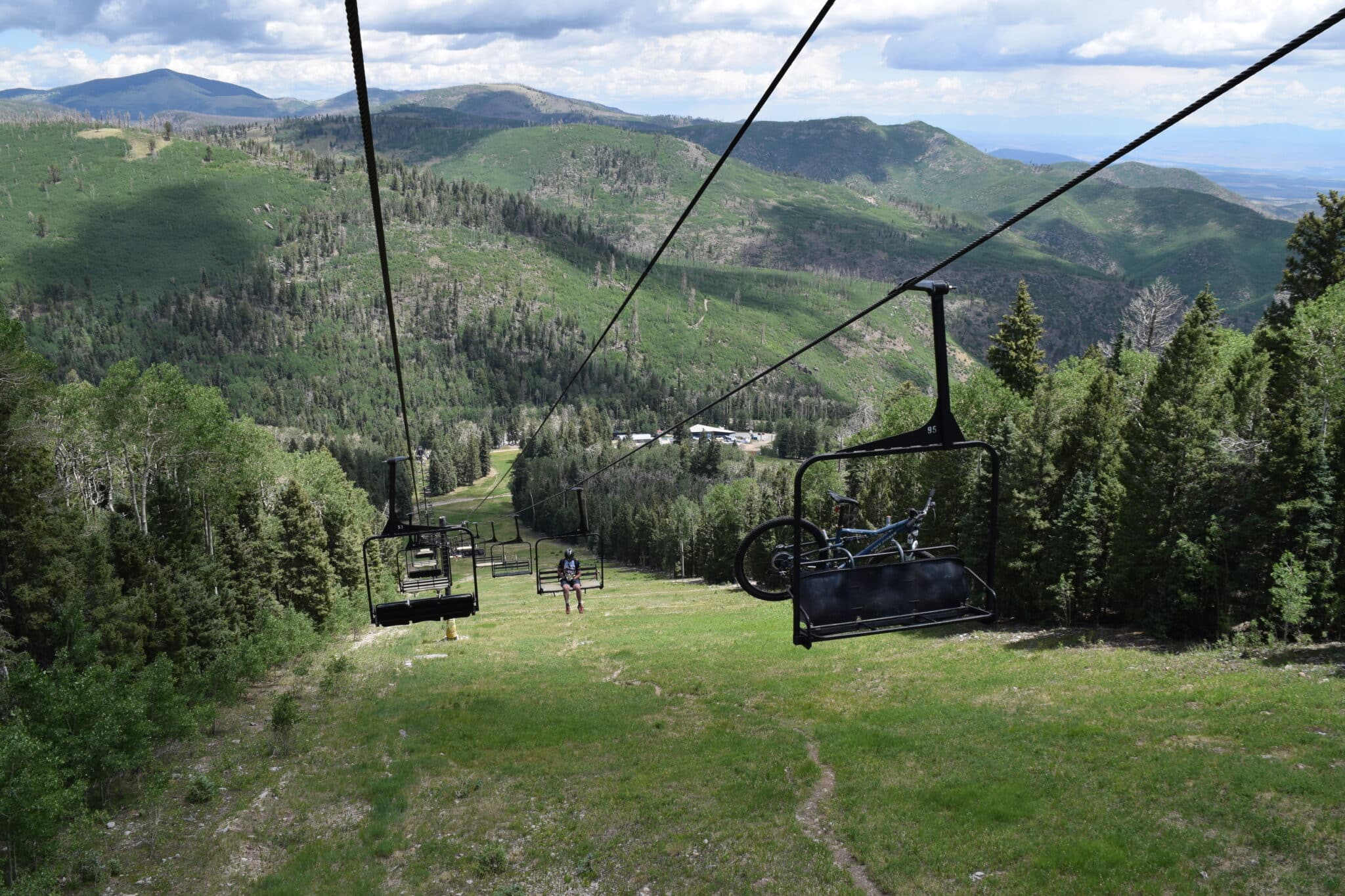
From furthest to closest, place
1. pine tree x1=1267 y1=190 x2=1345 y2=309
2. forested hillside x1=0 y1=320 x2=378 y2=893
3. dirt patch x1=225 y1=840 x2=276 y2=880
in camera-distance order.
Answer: pine tree x1=1267 y1=190 x2=1345 y2=309 < forested hillside x1=0 y1=320 x2=378 y2=893 < dirt patch x1=225 y1=840 x2=276 y2=880

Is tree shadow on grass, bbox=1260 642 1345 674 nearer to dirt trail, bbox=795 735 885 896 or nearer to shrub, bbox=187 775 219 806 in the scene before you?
dirt trail, bbox=795 735 885 896

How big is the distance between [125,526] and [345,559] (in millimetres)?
28712

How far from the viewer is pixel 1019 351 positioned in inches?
2598

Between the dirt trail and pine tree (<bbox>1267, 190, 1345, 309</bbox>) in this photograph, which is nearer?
the dirt trail

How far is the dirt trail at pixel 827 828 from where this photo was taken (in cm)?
2150

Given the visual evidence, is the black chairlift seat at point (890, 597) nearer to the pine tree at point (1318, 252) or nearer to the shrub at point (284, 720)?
the shrub at point (284, 720)

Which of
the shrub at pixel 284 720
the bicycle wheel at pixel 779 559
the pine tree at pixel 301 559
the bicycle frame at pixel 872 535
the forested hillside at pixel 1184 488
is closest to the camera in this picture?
the bicycle wheel at pixel 779 559

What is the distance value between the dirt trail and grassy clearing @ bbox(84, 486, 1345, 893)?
0.22 meters

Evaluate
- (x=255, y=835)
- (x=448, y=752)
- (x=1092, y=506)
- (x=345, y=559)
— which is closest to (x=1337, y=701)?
(x=1092, y=506)

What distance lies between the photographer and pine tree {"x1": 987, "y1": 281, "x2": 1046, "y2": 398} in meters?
65.5

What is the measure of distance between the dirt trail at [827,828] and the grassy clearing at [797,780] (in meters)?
0.22

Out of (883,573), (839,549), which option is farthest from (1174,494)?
(883,573)

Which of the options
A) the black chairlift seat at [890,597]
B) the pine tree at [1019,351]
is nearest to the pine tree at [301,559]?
the pine tree at [1019,351]

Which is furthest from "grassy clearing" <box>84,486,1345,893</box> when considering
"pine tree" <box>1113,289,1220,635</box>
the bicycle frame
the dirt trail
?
the bicycle frame
